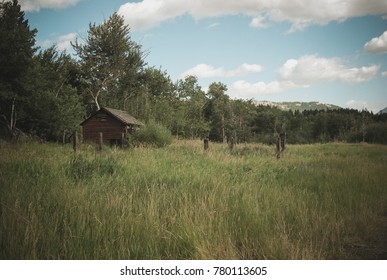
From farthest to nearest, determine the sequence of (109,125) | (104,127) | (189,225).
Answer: (104,127) < (109,125) < (189,225)

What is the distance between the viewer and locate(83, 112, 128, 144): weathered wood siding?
23188mm

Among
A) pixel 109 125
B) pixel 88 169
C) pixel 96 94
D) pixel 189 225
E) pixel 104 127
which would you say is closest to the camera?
pixel 189 225

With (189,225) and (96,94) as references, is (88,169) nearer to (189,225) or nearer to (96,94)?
(189,225)

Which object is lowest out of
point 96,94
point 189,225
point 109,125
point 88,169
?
point 189,225

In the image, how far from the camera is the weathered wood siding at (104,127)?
23188mm

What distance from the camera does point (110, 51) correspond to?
21.9 meters

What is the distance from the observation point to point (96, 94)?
21.0 meters

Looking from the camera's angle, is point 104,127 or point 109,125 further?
point 104,127

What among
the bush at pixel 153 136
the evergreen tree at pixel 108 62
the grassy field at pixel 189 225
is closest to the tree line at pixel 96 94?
the evergreen tree at pixel 108 62

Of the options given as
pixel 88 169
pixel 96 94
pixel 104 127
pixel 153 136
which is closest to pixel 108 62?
pixel 96 94

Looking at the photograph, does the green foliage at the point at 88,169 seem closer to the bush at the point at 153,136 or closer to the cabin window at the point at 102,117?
the bush at the point at 153,136

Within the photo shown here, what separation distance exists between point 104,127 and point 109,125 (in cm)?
53
